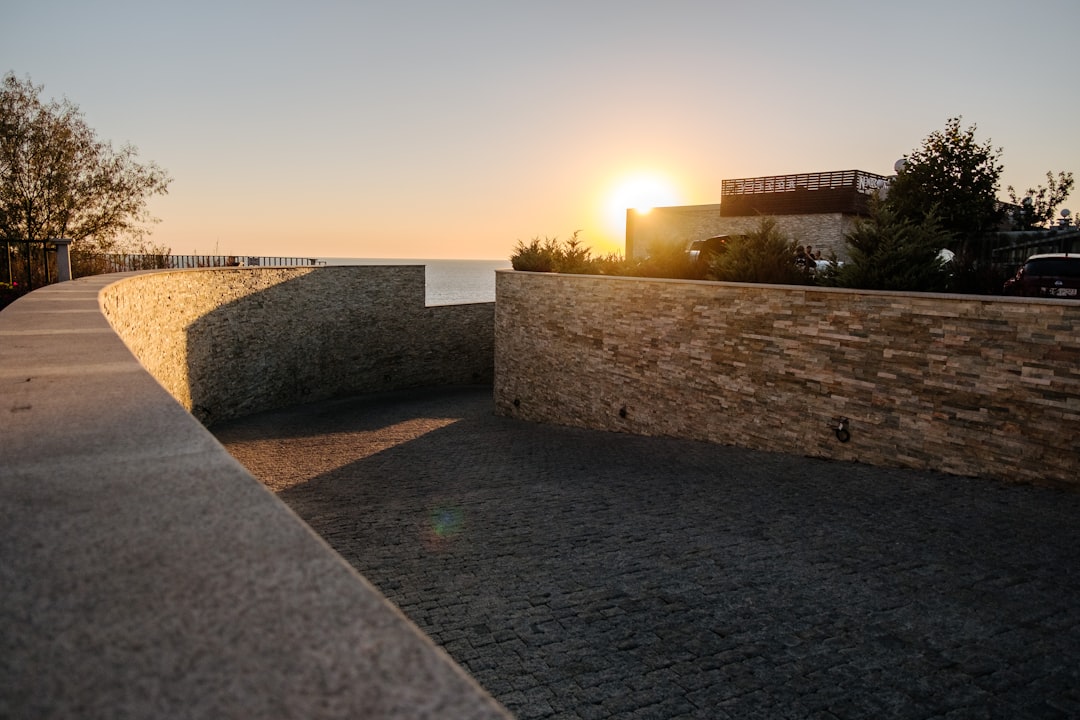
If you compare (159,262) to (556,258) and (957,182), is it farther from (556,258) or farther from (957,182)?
(957,182)

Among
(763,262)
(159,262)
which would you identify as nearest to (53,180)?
(159,262)

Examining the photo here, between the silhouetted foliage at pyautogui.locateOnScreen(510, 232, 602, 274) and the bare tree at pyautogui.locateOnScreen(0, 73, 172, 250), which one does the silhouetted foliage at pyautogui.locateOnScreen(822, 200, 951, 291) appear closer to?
the silhouetted foliage at pyautogui.locateOnScreen(510, 232, 602, 274)

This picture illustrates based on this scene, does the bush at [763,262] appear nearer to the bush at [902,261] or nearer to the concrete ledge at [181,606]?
the bush at [902,261]

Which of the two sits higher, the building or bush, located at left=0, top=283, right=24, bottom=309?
the building

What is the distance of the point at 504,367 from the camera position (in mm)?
25047

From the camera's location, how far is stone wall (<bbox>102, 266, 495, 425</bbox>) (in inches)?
779

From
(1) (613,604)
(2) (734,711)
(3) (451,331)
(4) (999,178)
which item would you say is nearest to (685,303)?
(1) (613,604)

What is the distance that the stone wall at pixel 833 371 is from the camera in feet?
36.1

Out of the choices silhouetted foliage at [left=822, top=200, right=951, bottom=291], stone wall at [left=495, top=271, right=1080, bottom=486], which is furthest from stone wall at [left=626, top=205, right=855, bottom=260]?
silhouetted foliage at [left=822, top=200, right=951, bottom=291]

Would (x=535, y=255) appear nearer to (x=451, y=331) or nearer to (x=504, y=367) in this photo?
(x=504, y=367)

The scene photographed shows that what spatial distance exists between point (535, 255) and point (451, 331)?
428 inches

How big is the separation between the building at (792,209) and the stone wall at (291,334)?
434 inches

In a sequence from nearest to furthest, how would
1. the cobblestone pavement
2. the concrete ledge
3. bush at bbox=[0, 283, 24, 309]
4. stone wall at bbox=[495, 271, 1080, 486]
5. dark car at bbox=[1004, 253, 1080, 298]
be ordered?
the concrete ledge
the cobblestone pavement
stone wall at bbox=[495, 271, 1080, 486]
dark car at bbox=[1004, 253, 1080, 298]
bush at bbox=[0, 283, 24, 309]

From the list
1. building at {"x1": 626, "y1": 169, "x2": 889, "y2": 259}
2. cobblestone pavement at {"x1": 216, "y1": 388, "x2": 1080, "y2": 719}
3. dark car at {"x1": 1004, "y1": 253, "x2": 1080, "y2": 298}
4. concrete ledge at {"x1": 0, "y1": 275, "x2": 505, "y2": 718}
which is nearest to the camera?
concrete ledge at {"x1": 0, "y1": 275, "x2": 505, "y2": 718}
